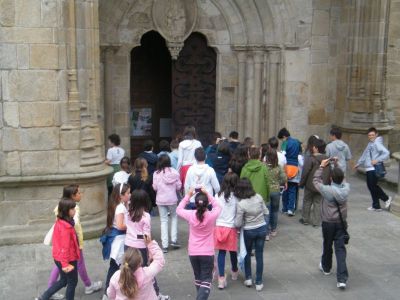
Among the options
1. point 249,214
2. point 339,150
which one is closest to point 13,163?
point 249,214

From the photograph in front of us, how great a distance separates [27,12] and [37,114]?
1486 millimetres

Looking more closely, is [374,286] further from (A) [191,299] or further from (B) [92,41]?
(B) [92,41]

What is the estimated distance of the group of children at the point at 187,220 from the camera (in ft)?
19.5

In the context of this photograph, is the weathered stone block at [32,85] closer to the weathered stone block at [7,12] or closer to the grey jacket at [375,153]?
the weathered stone block at [7,12]

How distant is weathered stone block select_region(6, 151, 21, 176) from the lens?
30.5 ft

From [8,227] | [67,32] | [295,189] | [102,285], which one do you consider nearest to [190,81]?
[295,189]

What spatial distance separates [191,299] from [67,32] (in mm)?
4408

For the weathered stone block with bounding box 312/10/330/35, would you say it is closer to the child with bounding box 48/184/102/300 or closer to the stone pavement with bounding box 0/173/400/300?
the stone pavement with bounding box 0/173/400/300

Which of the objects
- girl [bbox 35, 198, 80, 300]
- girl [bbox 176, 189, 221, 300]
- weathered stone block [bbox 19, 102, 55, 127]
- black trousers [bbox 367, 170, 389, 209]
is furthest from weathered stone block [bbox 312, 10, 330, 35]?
girl [bbox 35, 198, 80, 300]

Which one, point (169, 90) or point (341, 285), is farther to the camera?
point (169, 90)

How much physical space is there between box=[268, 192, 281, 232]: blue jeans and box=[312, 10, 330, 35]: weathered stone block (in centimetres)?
573

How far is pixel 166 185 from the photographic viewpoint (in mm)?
9039

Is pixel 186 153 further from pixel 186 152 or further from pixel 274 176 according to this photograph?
pixel 274 176

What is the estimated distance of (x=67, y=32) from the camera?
9312 mm
